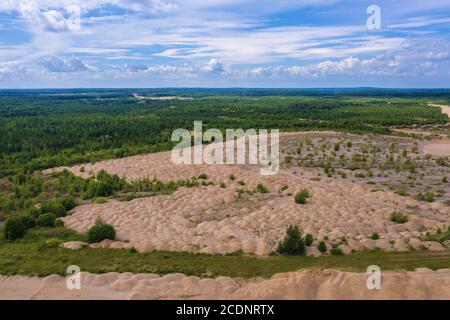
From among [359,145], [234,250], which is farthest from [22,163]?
[359,145]

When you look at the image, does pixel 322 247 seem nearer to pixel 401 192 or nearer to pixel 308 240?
pixel 308 240

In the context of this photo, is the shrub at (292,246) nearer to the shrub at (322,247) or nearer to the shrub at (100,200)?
the shrub at (322,247)

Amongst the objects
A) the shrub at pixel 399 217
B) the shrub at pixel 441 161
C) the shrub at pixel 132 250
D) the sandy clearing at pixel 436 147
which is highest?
the sandy clearing at pixel 436 147

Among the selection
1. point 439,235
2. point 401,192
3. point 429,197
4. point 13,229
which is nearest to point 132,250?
point 13,229

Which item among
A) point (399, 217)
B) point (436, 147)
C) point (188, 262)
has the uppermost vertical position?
point (436, 147)

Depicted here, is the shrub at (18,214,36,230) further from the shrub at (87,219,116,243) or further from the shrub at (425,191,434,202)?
the shrub at (425,191,434,202)

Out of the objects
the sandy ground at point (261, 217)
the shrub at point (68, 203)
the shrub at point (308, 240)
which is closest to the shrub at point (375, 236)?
the sandy ground at point (261, 217)
